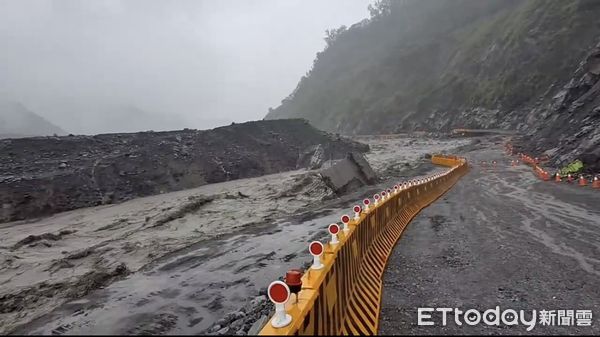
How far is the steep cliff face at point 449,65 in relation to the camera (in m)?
54.7

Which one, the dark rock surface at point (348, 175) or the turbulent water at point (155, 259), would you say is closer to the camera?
the turbulent water at point (155, 259)

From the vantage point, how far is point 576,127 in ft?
84.7

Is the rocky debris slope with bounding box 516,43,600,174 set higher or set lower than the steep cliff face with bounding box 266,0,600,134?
lower

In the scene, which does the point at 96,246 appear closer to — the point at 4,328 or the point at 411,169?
the point at 4,328

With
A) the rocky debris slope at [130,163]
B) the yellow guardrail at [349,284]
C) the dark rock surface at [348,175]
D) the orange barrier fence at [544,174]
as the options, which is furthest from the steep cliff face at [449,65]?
the yellow guardrail at [349,284]

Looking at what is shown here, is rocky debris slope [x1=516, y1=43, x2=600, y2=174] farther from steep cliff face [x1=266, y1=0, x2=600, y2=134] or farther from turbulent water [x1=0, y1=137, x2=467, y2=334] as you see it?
steep cliff face [x1=266, y1=0, x2=600, y2=134]

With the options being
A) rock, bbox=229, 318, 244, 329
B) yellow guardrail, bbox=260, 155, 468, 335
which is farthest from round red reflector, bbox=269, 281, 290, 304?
rock, bbox=229, 318, 244, 329

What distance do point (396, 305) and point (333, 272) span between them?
5.92 feet

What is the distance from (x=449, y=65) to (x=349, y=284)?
269ft

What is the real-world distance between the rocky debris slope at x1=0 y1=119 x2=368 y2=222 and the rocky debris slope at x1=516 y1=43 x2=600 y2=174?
636 inches

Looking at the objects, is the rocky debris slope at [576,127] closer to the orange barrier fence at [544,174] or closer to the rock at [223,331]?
the orange barrier fence at [544,174]

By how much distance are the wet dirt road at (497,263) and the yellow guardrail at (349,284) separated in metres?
0.25

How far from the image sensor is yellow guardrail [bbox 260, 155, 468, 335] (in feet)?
12.7

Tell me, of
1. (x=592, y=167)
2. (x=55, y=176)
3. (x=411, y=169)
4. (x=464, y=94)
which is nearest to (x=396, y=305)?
(x=592, y=167)
